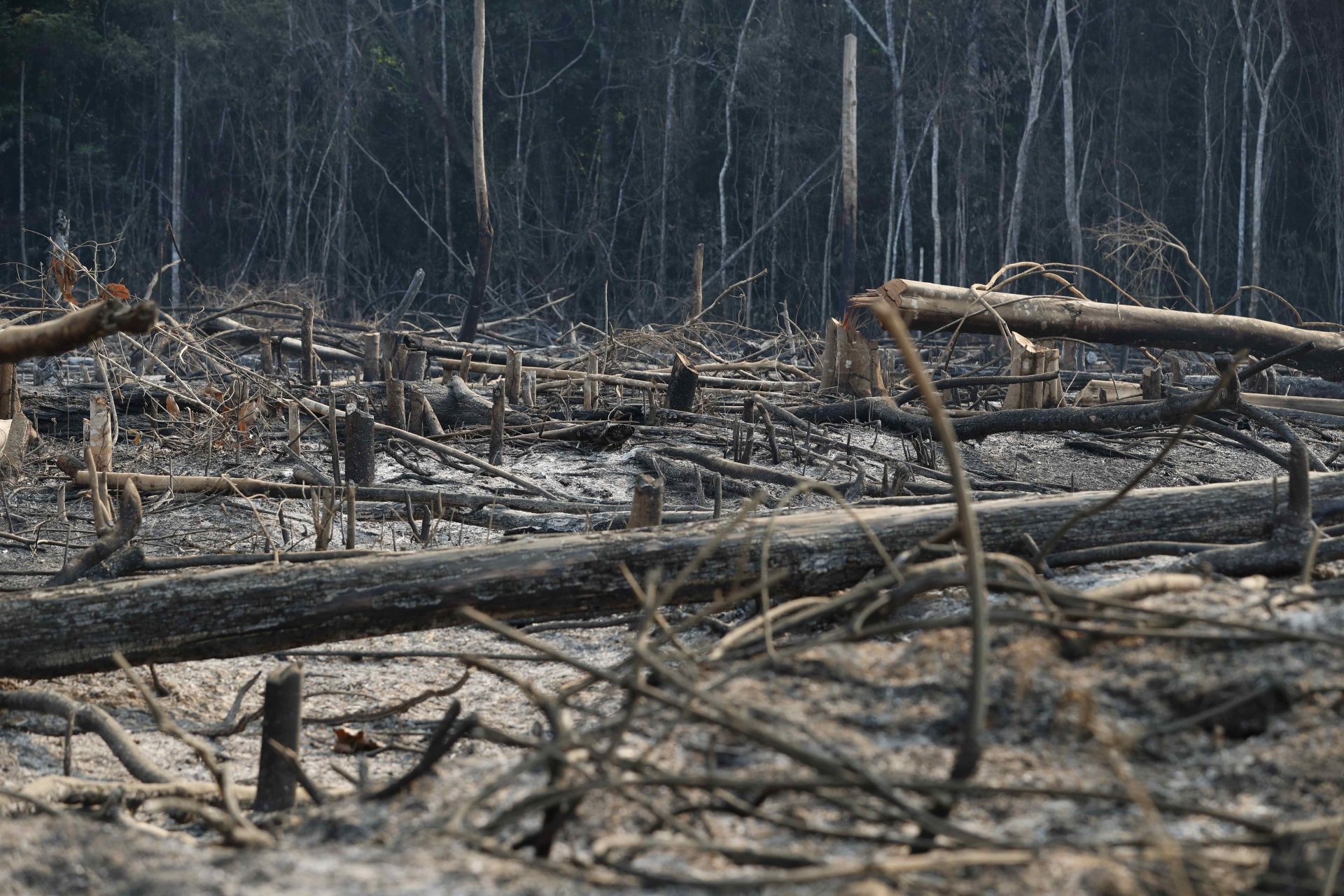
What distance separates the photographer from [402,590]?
2.61 m

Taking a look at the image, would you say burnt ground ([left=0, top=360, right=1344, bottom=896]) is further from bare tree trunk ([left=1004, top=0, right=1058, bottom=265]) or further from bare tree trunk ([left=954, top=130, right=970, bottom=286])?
bare tree trunk ([left=954, top=130, right=970, bottom=286])

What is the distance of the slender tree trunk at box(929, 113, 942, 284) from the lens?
21.5 meters

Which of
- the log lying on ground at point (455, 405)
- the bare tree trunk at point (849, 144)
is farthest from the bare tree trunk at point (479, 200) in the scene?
the log lying on ground at point (455, 405)

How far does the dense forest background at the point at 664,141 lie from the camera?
22.6m

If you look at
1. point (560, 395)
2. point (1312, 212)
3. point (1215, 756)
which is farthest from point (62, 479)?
point (1312, 212)

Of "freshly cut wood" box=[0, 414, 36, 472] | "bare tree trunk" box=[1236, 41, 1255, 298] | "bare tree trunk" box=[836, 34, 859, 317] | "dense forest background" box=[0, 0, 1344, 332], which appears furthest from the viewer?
"dense forest background" box=[0, 0, 1344, 332]

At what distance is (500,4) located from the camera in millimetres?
25453

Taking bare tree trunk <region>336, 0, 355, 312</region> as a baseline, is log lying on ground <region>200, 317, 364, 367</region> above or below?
below

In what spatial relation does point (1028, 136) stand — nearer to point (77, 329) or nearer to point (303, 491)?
point (303, 491)

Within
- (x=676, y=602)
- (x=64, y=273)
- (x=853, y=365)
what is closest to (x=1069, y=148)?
(x=853, y=365)

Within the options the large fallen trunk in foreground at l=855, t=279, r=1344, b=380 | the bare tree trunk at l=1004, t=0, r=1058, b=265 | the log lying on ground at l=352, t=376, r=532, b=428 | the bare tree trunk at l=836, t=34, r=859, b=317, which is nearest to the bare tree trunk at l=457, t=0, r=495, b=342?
the bare tree trunk at l=836, t=34, r=859, b=317

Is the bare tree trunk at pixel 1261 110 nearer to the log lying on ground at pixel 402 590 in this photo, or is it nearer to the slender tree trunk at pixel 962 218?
the slender tree trunk at pixel 962 218

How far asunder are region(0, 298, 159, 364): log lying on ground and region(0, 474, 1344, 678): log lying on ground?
2.42 feet

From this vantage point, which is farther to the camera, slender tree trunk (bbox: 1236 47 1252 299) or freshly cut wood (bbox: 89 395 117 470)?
slender tree trunk (bbox: 1236 47 1252 299)
